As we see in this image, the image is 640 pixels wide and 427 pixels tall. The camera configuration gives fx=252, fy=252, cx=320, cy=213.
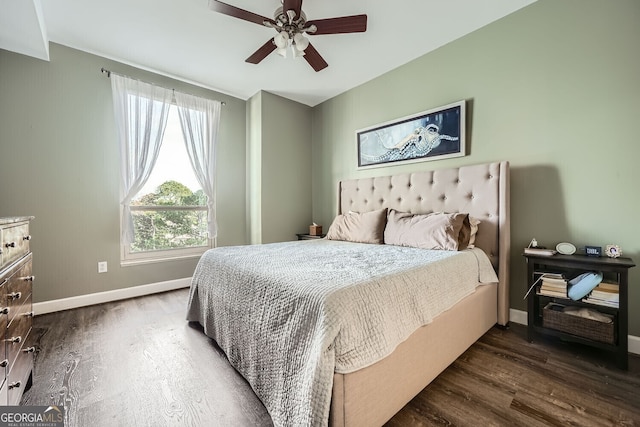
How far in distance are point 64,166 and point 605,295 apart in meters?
4.68

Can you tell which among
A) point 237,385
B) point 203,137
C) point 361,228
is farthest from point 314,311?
point 203,137

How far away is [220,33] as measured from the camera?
240 centimetres

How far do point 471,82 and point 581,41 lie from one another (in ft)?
2.44

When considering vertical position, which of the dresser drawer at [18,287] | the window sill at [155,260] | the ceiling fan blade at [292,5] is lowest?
the window sill at [155,260]

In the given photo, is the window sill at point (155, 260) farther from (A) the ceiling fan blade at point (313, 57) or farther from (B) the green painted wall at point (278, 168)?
(A) the ceiling fan blade at point (313, 57)

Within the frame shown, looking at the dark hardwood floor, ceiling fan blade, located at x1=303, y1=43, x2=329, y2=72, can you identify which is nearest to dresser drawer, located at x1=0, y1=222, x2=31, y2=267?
the dark hardwood floor

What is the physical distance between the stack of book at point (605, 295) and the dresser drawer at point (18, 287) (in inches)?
126

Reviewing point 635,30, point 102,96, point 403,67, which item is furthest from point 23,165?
point 635,30

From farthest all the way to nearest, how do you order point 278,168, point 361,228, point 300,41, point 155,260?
1. point 278,168
2. point 155,260
3. point 361,228
4. point 300,41

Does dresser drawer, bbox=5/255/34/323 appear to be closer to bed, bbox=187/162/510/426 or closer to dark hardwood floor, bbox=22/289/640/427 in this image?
dark hardwood floor, bbox=22/289/640/427

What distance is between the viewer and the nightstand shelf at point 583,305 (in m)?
1.54

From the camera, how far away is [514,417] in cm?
120

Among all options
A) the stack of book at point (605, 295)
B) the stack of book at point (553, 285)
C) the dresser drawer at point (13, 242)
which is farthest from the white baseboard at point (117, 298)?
the dresser drawer at point (13, 242)

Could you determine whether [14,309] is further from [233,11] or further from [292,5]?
[292,5]
